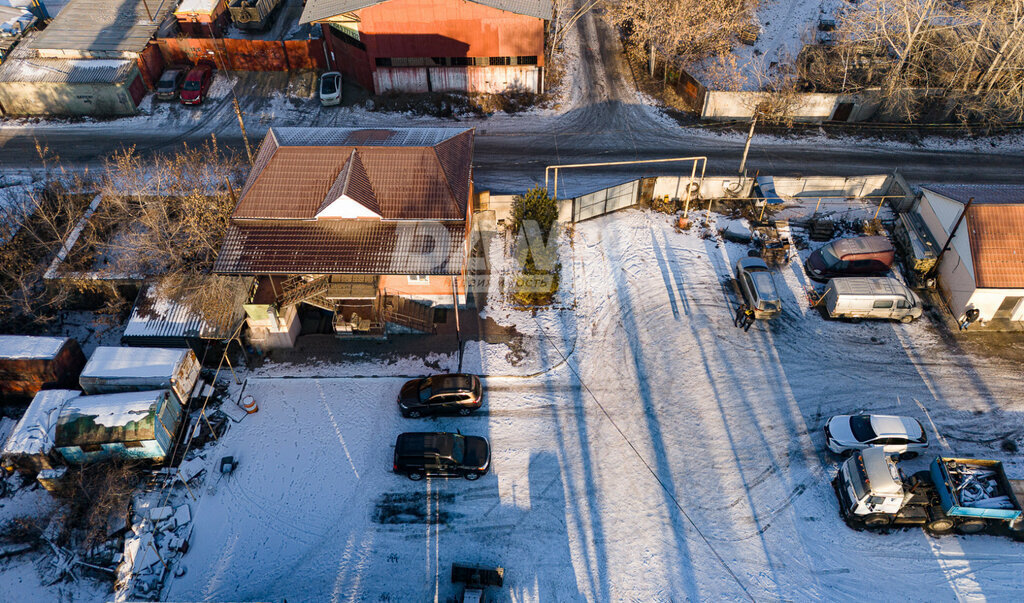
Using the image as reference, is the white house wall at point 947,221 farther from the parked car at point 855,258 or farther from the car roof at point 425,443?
the car roof at point 425,443

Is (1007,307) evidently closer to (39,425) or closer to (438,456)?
(438,456)

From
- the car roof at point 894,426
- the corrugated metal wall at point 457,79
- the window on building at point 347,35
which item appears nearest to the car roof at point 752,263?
the car roof at point 894,426

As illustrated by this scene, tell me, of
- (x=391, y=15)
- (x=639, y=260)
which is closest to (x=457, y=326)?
(x=639, y=260)

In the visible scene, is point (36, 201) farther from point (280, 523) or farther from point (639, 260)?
point (639, 260)

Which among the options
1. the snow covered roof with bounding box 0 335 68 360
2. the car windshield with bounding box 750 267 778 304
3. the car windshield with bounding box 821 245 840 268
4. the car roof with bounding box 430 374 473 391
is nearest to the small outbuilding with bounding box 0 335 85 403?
the snow covered roof with bounding box 0 335 68 360

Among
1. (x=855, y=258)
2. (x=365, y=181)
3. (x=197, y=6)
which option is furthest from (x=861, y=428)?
(x=197, y=6)

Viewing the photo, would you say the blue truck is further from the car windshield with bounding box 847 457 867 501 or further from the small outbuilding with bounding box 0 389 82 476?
the small outbuilding with bounding box 0 389 82 476
